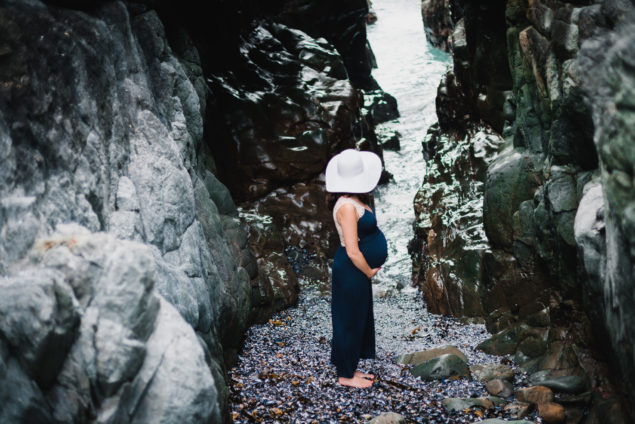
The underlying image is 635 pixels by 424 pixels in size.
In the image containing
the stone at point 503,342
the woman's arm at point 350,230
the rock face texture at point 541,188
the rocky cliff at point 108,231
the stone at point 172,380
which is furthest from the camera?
the stone at point 503,342

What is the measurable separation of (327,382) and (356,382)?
243 millimetres

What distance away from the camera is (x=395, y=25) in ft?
108

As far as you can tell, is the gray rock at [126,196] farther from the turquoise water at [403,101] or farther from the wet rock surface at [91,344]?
the turquoise water at [403,101]

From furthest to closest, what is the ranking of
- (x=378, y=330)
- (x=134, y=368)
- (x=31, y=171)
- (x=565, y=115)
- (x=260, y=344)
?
(x=378, y=330) → (x=260, y=344) → (x=565, y=115) → (x=31, y=171) → (x=134, y=368)

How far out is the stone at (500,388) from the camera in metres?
4.70

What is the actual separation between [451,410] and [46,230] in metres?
3.15

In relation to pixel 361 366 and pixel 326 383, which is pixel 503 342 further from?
pixel 326 383

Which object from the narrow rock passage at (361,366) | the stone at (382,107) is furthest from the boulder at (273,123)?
the stone at (382,107)

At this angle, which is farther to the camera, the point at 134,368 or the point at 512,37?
the point at 512,37

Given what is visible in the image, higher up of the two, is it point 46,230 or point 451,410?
point 46,230

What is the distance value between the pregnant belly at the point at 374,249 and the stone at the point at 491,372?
1410 millimetres

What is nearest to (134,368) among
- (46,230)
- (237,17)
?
(46,230)

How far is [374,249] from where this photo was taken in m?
4.74

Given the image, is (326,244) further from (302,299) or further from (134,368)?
(134,368)
